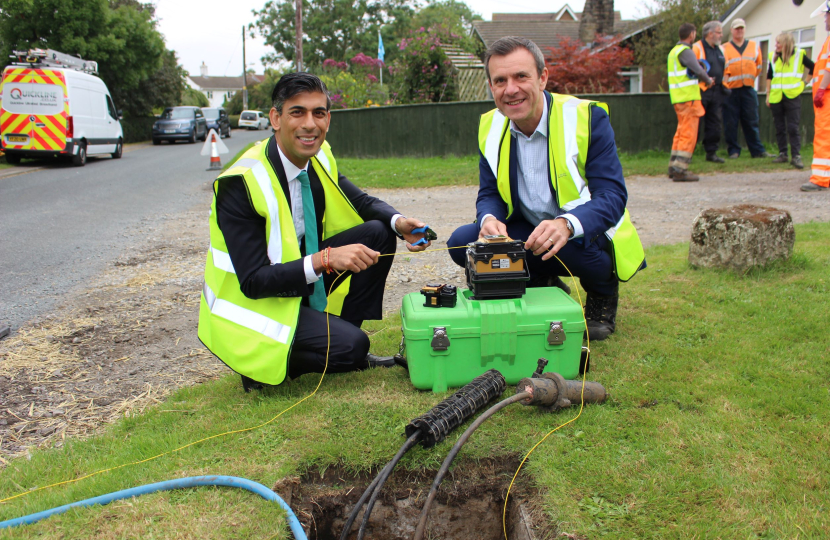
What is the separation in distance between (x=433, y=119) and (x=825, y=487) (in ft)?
38.5

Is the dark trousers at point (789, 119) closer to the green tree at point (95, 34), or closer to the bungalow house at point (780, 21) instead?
the bungalow house at point (780, 21)

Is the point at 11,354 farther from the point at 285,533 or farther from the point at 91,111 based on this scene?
the point at 91,111

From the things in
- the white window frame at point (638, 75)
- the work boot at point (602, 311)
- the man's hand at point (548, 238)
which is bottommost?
the work boot at point (602, 311)

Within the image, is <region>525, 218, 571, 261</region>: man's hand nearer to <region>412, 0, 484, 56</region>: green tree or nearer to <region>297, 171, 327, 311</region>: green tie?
<region>297, 171, 327, 311</region>: green tie

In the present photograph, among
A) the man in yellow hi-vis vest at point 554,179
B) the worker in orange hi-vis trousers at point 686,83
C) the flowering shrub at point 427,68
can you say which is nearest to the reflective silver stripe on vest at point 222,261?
the man in yellow hi-vis vest at point 554,179

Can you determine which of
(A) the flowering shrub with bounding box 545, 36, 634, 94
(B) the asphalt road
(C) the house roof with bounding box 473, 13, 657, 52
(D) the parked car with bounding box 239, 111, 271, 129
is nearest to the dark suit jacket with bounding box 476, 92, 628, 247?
(B) the asphalt road

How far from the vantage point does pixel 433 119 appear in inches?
515

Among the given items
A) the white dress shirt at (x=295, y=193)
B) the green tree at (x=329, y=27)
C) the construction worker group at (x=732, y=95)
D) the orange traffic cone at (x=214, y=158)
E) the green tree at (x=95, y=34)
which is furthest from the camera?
the green tree at (x=329, y=27)

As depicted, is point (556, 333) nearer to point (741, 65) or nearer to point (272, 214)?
point (272, 214)

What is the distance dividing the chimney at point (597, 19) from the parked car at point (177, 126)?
16438 millimetres

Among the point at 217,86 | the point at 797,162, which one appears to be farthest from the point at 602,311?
the point at 217,86

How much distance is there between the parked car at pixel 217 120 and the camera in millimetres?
30172

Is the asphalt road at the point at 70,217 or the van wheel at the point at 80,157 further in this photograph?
the van wheel at the point at 80,157

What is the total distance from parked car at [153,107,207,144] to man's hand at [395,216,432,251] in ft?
83.1
